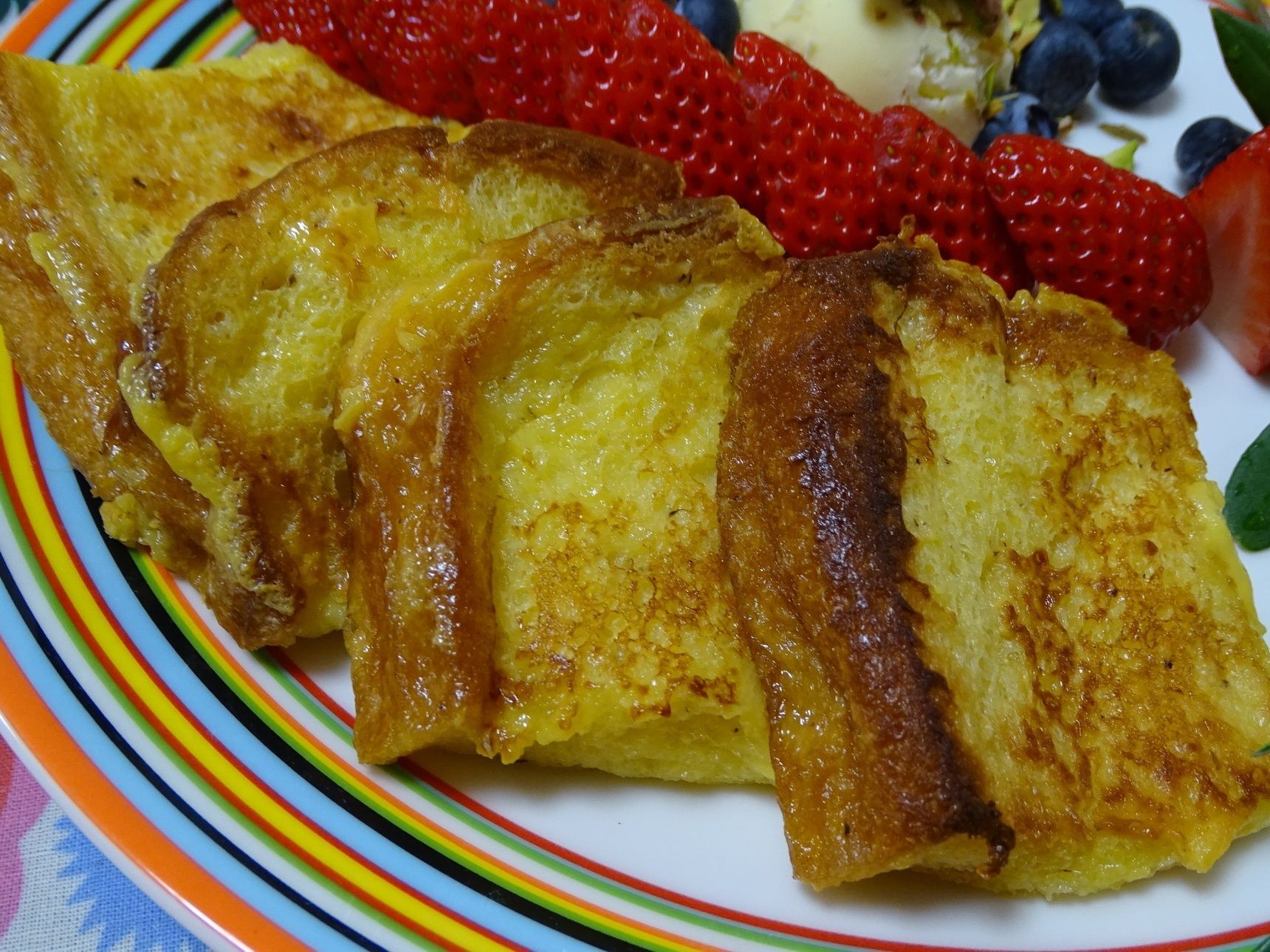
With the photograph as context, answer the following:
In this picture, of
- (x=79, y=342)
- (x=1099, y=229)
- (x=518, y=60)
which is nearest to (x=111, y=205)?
(x=79, y=342)

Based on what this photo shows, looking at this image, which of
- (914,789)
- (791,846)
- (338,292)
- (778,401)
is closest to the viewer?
(914,789)

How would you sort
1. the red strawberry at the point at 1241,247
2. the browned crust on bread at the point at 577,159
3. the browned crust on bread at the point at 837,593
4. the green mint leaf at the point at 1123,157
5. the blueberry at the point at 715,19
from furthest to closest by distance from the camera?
the green mint leaf at the point at 1123,157 < the blueberry at the point at 715,19 < the red strawberry at the point at 1241,247 < the browned crust on bread at the point at 577,159 < the browned crust on bread at the point at 837,593

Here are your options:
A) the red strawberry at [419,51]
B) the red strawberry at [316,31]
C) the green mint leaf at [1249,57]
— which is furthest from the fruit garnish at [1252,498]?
the red strawberry at [316,31]

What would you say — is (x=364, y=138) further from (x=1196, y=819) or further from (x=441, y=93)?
(x=1196, y=819)

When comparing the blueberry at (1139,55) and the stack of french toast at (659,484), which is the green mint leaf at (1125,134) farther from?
the stack of french toast at (659,484)

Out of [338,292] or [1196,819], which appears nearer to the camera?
[1196,819]

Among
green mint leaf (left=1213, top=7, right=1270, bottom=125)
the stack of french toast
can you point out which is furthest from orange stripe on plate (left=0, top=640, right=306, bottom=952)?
green mint leaf (left=1213, top=7, right=1270, bottom=125)

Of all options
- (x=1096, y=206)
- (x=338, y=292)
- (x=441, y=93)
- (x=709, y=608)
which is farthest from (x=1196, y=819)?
(x=441, y=93)
